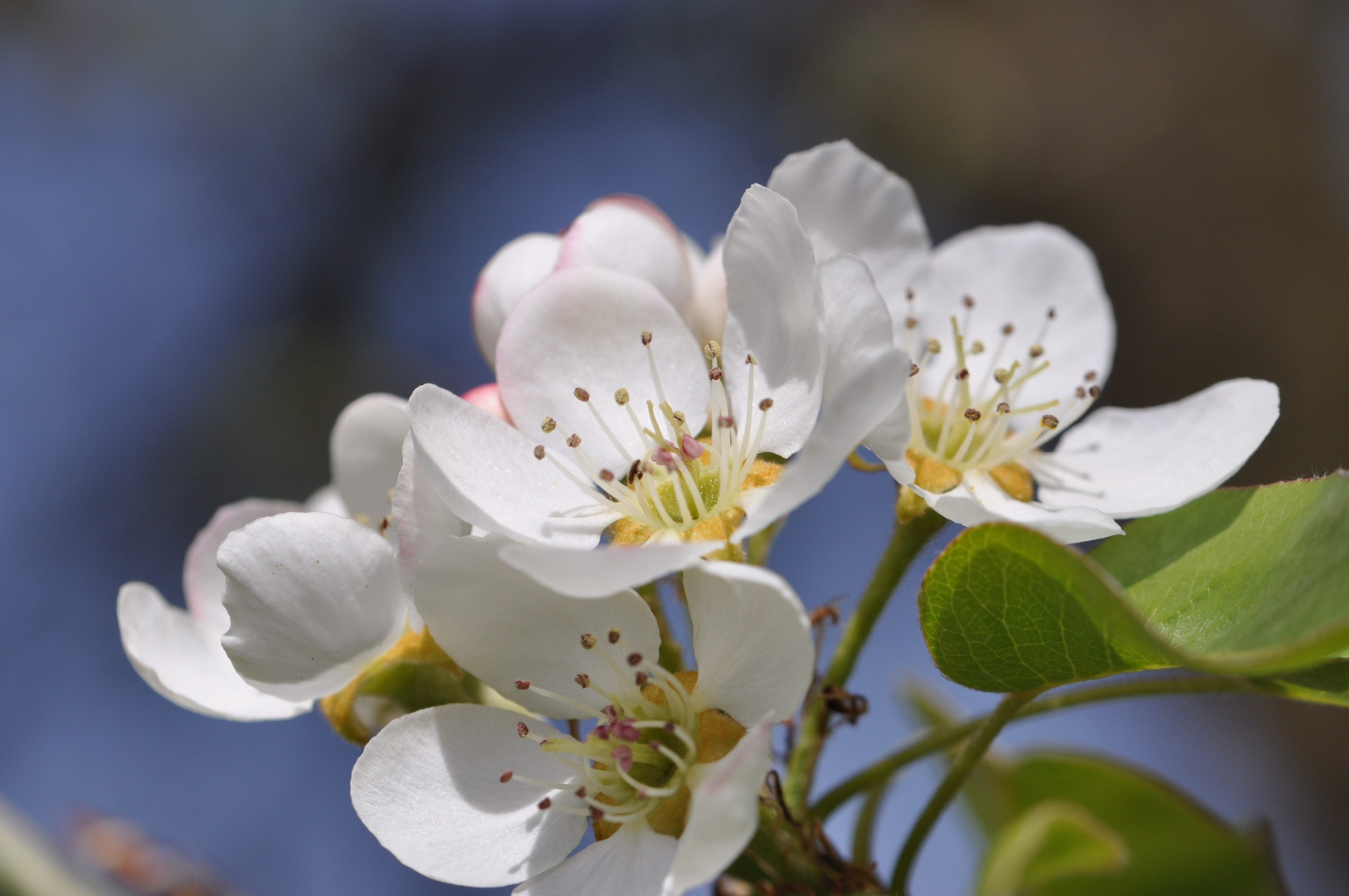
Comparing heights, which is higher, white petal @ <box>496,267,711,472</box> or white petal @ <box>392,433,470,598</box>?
white petal @ <box>496,267,711,472</box>

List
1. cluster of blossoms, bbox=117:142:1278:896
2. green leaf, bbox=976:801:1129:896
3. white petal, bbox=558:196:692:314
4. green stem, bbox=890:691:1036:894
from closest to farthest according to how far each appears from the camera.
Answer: cluster of blossoms, bbox=117:142:1278:896 < green stem, bbox=890:691:1036:894 < white petal, bbox=558:196:692:314 < green leaf, bbox=976:801:1129:896

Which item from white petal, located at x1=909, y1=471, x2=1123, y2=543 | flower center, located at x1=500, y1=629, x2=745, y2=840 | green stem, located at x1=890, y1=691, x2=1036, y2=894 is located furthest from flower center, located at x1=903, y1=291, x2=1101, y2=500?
flower center, located at x1=500, y1=629, x2=745, y2=840

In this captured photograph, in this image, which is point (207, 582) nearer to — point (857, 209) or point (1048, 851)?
point (857, 209)

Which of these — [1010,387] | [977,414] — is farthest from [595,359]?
[1010,387]

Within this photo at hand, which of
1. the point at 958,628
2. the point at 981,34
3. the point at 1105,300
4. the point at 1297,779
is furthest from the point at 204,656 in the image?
the point at 981,34

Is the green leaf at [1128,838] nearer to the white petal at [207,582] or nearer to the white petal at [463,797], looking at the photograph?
the white petal at [463,797]

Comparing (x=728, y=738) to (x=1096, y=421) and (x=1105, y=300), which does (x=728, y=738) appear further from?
(x=1105, y=300)

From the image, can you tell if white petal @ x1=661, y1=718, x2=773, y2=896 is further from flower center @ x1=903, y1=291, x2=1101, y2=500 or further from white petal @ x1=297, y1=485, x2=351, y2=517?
white petal @ x1=297, y1=485, x2=351, y2=517
